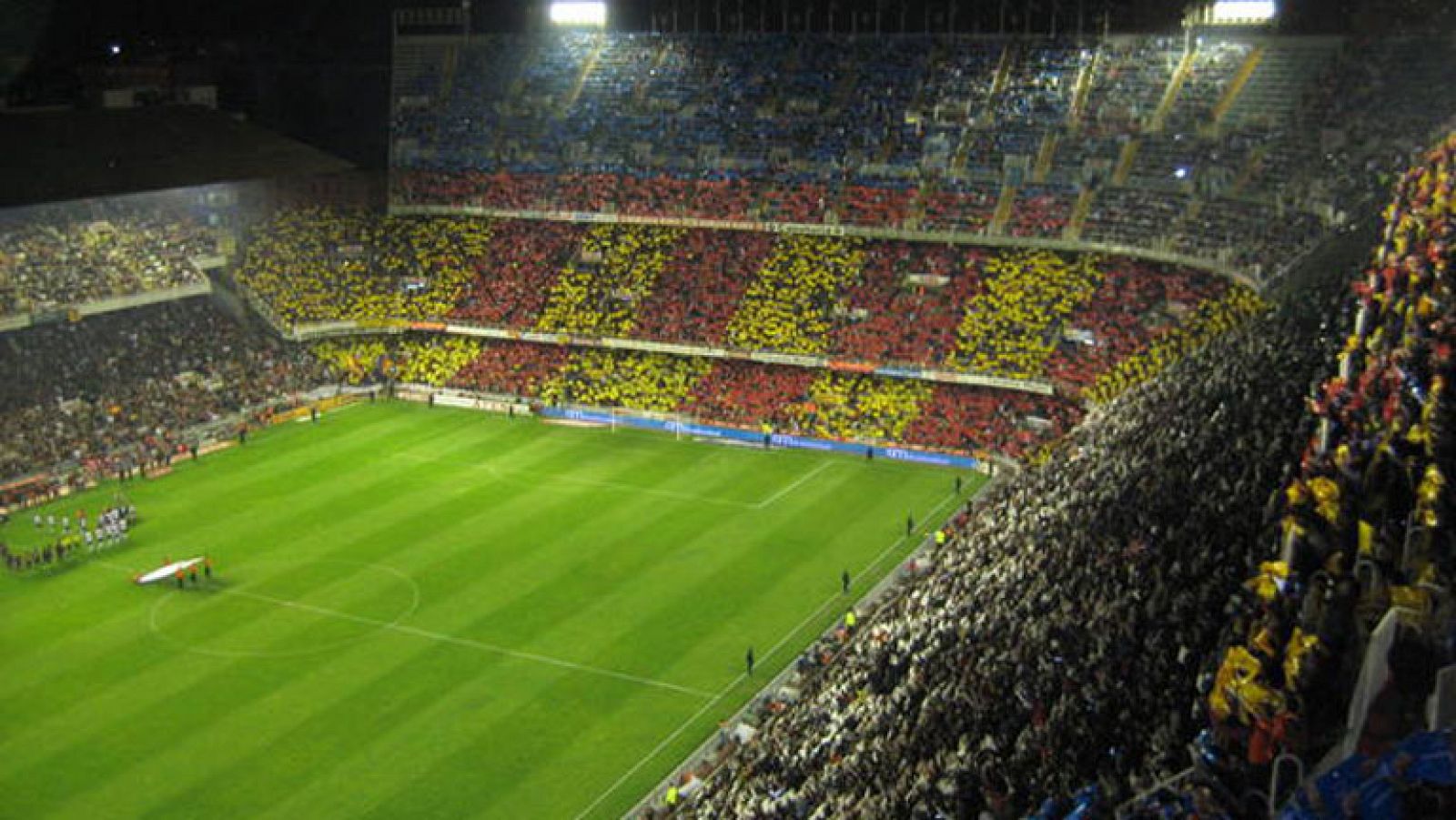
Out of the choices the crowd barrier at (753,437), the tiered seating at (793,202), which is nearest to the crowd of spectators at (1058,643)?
the crowd barrier at (753,437)

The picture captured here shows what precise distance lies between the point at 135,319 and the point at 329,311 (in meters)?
8.73

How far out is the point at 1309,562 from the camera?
50.8ft

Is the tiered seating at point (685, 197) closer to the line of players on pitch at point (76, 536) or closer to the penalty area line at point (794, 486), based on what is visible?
the penalty area line at point (794, 486)

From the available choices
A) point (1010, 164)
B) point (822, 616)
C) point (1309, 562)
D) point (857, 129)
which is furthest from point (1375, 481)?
point (857, 129)

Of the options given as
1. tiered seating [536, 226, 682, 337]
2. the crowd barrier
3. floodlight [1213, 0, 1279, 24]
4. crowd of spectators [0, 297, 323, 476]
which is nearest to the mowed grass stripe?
crowd of spectators [0, 297, 323, 476]

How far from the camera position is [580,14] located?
7694 cm

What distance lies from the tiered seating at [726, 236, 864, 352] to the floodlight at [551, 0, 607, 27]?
70.0 feet

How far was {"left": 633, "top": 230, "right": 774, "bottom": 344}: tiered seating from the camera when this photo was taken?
199ft

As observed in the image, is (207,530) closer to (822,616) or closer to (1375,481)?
(822,616)

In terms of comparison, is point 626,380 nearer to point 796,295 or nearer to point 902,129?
point 796,295

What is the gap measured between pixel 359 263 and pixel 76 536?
28.3 metres

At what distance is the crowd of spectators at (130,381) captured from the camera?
50.9 m

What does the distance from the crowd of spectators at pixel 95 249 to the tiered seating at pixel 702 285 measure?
20.6 metres

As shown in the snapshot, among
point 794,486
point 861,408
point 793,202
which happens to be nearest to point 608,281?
point 793,202
